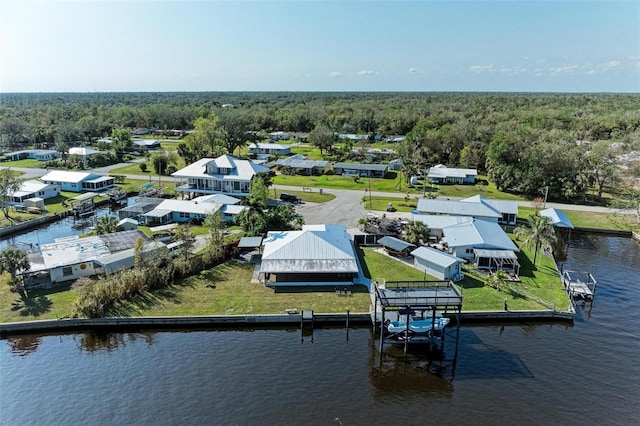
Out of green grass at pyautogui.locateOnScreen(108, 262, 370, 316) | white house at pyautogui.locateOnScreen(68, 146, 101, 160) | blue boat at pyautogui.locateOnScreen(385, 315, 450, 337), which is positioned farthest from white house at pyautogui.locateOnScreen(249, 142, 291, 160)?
blue boat at pyautogui.locateOnScreen(385, 315, 450, 337)

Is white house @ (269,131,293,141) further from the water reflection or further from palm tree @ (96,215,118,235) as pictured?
the water reflection

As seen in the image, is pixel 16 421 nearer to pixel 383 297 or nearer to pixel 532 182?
pixel 383 297

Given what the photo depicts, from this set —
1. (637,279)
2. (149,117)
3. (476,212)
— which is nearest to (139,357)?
(476,212)

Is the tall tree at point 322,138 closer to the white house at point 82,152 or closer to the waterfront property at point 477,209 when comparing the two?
the white house at point 82,152

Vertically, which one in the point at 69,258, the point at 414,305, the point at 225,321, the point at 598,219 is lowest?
the point at 225,321

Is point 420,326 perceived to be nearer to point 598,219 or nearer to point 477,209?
point 477,209

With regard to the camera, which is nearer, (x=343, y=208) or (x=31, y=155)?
(x=343, y=208)

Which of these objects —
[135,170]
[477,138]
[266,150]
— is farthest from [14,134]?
[477,138]

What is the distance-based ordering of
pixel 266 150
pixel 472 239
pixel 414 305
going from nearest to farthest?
pixel 414 305 → pixel 472 239 → pixel 266 150
